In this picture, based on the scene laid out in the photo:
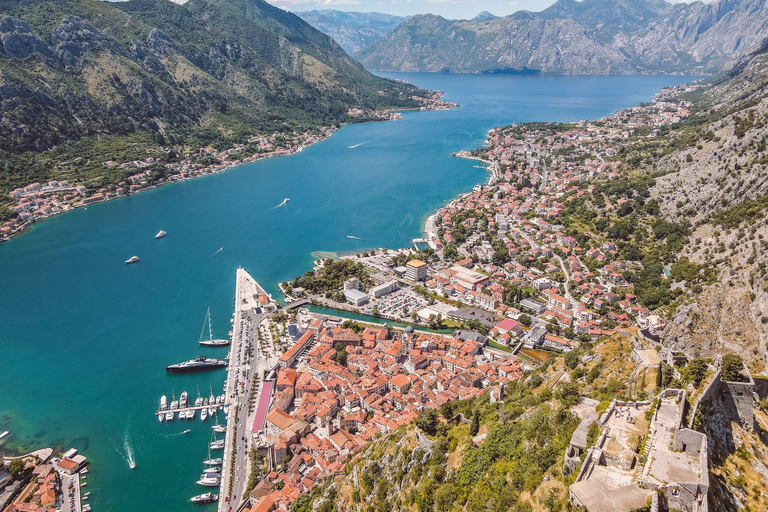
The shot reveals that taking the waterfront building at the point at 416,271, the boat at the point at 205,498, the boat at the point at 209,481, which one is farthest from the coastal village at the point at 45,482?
the waterfront building at the point at 416,271

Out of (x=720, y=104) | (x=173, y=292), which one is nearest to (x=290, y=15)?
(x=720, y=104)

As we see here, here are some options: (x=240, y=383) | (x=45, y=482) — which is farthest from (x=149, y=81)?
(x=45, y=482)

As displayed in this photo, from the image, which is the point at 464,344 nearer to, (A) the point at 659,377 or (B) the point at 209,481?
(B) the point at 209,481

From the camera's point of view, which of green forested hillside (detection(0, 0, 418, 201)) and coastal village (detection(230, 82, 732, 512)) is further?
green forested hillside (detection(0, 0, 418, 201))

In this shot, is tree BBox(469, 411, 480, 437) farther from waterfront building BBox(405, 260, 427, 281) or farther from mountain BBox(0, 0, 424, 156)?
mountain BBox(0, 0, 424, 156)

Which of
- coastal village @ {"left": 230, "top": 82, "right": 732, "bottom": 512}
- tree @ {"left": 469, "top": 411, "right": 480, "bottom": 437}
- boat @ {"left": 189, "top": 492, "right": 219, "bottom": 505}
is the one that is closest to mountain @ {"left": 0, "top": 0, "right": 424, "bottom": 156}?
coastal village @ {"left": 230, "top": 82, "right": 732, "bottom": 512}
